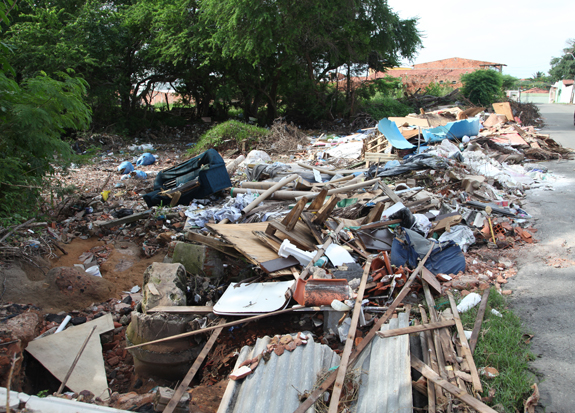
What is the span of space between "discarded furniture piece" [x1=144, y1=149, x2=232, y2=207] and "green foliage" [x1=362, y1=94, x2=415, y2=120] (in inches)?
465

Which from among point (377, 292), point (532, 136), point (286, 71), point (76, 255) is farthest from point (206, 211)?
point (286, 71)

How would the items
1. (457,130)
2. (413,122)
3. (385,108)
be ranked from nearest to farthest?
(457,130), (413,122), (385,108)

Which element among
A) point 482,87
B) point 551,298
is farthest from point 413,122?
point 482,87

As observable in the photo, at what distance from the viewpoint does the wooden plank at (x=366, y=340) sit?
223cm

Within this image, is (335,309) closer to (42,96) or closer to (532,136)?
(42,96)

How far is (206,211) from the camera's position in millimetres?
5801

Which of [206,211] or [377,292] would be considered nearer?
[377,292]

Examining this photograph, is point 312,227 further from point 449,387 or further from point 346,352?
point 449,387

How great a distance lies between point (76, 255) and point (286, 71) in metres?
14.0

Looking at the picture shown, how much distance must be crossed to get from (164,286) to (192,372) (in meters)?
1.06

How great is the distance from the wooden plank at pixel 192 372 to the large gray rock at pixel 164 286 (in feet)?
1.91

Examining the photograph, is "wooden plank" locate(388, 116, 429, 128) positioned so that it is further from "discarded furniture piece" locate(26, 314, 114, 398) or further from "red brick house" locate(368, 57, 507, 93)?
"red brick house" locate(368, 57, 507, 93)

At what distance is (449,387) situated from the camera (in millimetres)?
2223

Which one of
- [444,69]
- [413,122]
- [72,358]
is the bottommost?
[72,358]
